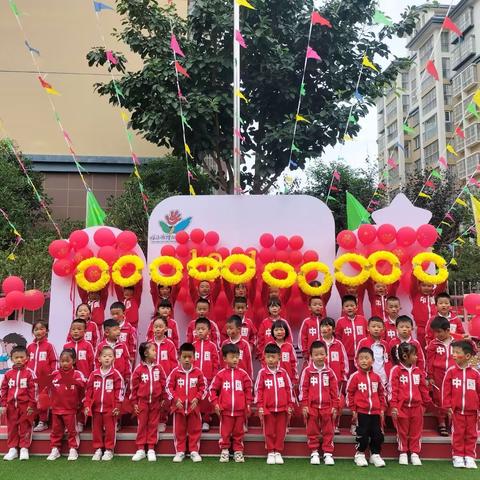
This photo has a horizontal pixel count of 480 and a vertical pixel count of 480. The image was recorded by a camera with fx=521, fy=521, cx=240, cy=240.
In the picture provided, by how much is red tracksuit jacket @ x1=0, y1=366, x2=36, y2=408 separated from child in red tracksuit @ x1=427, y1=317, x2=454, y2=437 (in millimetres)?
3685

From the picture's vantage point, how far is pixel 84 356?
508 centimetres

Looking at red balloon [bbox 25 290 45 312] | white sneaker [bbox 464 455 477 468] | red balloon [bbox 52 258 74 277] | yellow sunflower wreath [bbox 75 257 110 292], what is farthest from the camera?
red balloon [bbox 52 258 74 277]

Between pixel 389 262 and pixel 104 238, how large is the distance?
3.30 m

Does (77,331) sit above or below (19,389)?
above

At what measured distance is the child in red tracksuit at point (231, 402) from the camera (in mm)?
4438

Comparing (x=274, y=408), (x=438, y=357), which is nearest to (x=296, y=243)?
(x=438, y=357)

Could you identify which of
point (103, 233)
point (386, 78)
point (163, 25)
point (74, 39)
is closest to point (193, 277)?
point (103, 233)

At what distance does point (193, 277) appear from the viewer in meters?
5.79

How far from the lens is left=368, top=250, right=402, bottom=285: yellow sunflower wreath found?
5645 millimetres

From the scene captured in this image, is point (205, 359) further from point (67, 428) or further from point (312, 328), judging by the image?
point (67, 428)

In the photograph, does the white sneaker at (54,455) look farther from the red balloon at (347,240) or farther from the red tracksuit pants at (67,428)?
the red balloon at (347,240)

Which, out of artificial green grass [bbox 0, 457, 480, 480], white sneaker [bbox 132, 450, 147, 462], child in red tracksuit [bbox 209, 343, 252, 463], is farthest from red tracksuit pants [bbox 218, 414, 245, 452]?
white sneaker [bbox 132, 450, 147, 462]

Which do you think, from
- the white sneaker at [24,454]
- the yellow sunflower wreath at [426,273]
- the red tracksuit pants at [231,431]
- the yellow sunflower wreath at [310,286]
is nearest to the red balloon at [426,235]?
the yellow sunflower wreath at [426,273]

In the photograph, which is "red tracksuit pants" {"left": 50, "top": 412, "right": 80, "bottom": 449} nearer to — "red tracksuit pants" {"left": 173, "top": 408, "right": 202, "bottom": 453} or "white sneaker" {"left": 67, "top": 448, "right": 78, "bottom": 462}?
"white sneaker" {"left": 67, "top": 448, "right": 78, "bottom": 462}
